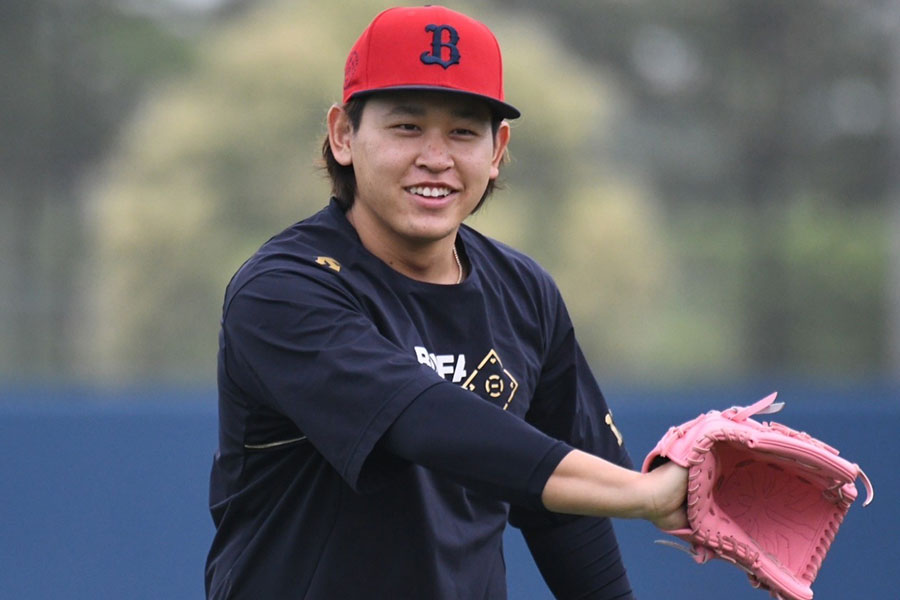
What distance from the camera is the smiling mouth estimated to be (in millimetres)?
2670

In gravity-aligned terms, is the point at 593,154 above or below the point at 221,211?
above

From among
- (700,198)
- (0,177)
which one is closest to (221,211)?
(0,177)

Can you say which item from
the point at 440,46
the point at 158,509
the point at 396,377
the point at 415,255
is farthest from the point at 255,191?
the point at 396,377

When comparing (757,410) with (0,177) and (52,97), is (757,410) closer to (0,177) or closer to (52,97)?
(0,177)

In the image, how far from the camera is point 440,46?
2637 millimetres

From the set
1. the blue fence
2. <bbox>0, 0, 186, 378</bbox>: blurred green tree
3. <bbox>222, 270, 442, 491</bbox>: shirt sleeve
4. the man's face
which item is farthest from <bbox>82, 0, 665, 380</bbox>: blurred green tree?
<bbox>222, 270, 442, 491</bbox>: shirt sleeve

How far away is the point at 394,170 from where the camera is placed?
104 inches

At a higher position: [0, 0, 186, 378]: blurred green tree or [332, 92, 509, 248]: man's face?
[0, 0, 186, 378]: blurred green tree

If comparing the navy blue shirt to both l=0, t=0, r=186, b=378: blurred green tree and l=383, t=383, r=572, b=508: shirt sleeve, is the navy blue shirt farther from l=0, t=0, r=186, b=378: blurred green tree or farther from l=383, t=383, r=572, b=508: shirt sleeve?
l=0, t=0, r=186, b=378: blurred green tree

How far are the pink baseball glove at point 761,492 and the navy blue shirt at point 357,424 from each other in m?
0.25

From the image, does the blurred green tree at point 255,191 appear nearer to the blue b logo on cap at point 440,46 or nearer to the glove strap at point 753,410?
the blue b logo on cap at point 440,46

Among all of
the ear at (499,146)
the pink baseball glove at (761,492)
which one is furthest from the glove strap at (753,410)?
the ear at (499,146)

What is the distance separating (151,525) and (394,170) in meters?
3.08

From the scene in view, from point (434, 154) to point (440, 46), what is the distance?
0.66ft
